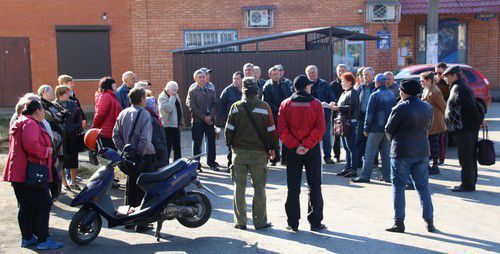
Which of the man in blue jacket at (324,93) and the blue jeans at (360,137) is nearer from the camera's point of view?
the blue jeans at (360,137)

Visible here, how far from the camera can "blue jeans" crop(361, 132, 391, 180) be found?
936cm

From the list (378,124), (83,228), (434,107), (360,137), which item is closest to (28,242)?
(83,228)

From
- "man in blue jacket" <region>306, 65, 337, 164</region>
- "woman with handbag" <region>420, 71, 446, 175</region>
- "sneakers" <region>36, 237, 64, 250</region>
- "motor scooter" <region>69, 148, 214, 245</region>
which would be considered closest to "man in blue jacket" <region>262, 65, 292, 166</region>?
"man in blue jacket" <region>306, 65, 337, 164</region>

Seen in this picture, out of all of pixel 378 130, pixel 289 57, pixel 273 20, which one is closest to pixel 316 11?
pixel 273 20

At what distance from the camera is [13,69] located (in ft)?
63.2

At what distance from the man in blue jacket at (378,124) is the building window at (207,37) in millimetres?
10973

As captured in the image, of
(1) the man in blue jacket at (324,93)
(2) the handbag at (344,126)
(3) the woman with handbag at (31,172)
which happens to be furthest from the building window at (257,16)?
(3) the woman with handbag at (31,172)

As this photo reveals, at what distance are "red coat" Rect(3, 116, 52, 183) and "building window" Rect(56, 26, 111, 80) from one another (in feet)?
44.0

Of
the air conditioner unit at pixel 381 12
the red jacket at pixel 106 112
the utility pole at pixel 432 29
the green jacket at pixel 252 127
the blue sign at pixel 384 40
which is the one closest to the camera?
the green jacket at pixel 252 127

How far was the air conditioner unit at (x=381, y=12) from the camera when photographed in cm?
2008

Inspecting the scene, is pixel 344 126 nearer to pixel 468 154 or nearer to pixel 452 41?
pixel 468 154

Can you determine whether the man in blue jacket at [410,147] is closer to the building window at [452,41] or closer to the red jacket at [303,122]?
the red jacket at [303,122]

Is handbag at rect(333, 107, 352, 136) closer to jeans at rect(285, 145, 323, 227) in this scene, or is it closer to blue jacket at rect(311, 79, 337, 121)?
blue jacket at rect(311, 79, 337, 121)

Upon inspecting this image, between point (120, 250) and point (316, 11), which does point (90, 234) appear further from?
point (316, 11)
